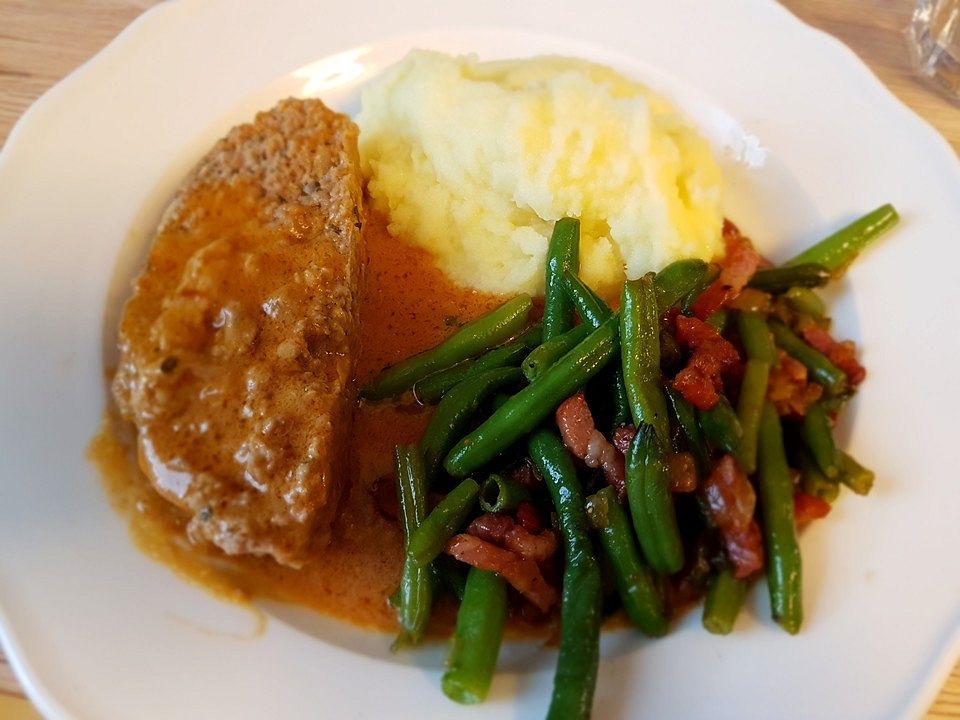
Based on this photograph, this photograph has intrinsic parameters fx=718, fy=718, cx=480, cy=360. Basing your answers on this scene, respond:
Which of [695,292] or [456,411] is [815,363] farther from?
[456,411]

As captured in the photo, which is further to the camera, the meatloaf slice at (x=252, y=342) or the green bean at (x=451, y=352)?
the green bean at (x=451, y=352)

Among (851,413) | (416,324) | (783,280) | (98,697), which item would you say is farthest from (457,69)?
(98,697)

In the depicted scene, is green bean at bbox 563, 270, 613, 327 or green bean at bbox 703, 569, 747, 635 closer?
green bean at bbox 703, 569, 747, 635

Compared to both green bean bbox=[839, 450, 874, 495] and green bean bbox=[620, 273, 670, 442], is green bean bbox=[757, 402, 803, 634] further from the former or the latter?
green bean bbox=[620, 273, 670, 442]

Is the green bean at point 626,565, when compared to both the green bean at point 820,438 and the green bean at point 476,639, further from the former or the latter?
the green bean at point 820,438

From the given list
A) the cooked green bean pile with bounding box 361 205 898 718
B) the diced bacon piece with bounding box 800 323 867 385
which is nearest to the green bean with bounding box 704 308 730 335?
the cooked green bean pile with bounding box 361 205 898 718

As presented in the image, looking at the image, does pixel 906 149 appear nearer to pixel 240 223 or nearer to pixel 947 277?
pixel 947 277

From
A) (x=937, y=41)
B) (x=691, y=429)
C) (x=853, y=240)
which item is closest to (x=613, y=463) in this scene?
(x=691, y=429)

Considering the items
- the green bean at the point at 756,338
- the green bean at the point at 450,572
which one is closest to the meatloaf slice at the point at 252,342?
the green bean at the point at 450,572
